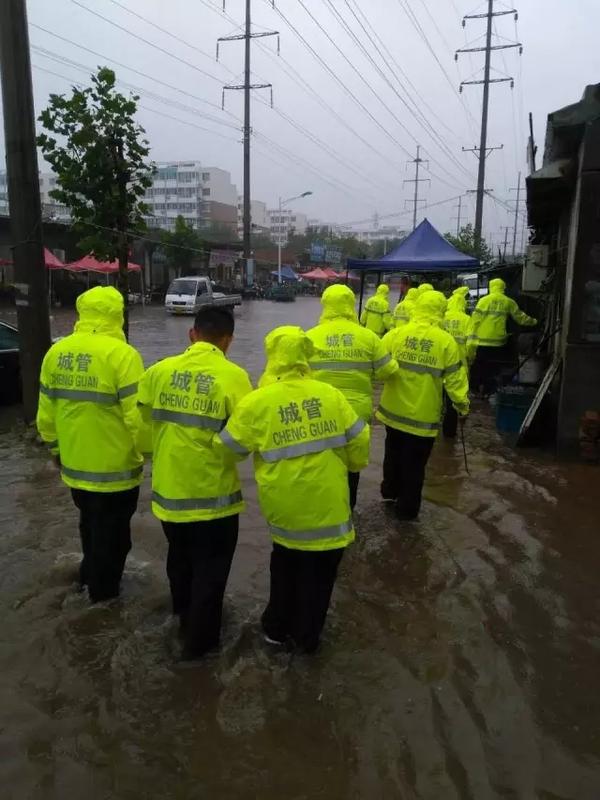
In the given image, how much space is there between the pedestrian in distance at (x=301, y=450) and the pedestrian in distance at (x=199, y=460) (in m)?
0.12

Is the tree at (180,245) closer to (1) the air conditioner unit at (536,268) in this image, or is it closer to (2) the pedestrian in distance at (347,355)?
(1) the air conditioner unit at (536,268)

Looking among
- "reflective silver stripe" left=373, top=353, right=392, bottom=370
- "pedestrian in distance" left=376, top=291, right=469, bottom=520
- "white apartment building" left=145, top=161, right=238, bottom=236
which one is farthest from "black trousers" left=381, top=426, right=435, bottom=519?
"white apartment building" left=145, top=161, right=238, bottom=236

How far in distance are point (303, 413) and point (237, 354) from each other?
13.8 metres

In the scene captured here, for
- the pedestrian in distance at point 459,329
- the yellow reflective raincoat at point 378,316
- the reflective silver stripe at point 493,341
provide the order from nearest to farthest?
1. the pedestrian in distance at point 459,329
2. the reflective silver stripe at point 493,341
3. the yellow reflective raincoat at point 378,316

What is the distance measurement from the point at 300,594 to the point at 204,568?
0.50m

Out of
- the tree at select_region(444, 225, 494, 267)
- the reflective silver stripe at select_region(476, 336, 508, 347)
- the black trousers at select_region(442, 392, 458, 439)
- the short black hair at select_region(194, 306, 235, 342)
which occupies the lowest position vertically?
the black trousers at select_region(442, 392, 458, 439)

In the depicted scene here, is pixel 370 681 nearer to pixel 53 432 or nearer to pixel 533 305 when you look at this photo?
pixel 53 432

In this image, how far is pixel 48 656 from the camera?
3420 mm

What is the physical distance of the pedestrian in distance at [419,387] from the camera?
5023 mm

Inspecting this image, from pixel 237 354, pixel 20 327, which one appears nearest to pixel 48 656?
pixel 20 327

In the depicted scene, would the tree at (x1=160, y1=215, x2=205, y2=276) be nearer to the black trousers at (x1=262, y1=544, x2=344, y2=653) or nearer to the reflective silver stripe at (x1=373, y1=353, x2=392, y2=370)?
the reflective silver stripe at (x1=373, y1=353, x2=392, y2=370)

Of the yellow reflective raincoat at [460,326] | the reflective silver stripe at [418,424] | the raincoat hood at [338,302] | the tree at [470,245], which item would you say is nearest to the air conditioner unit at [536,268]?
the yellow reflective raincoat at [460,326]

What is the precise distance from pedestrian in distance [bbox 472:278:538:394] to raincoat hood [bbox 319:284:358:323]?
516cm

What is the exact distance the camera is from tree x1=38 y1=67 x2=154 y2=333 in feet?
24.0
